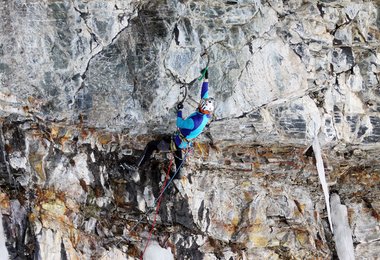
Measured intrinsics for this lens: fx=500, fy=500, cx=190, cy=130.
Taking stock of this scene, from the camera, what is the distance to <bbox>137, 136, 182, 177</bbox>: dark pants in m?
10.8

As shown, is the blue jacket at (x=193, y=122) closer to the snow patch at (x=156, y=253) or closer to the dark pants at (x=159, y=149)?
the dark pants at (x=159, y=149)

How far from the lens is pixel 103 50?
430 inches

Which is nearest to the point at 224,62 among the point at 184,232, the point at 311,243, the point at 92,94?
the point at 92,94

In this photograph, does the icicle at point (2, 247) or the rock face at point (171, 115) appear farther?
the icicle at point (2, 247)

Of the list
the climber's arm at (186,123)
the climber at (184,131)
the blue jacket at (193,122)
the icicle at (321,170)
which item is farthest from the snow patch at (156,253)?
the icicle at (321,170)

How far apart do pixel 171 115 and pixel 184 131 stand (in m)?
1.22

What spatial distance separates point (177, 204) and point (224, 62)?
3363mm

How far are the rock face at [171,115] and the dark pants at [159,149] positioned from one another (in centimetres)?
35

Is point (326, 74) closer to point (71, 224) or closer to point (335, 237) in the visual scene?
point (335, 237)

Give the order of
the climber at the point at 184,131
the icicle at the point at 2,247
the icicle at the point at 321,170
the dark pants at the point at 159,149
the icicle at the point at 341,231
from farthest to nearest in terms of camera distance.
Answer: the icicle at the point at 341,231 < the icicle at the point at 321,170 < the icicle at the point at 2,247 < the dark pants at the point at 159,149 < the climber at the point at 184,131

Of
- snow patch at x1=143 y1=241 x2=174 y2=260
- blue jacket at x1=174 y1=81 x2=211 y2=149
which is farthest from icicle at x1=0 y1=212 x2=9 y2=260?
blue jacket at x1=174 y1=81 x2=211 y2=149

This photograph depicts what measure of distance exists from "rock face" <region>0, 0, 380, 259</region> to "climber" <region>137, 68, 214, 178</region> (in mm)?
418

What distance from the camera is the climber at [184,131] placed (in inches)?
388

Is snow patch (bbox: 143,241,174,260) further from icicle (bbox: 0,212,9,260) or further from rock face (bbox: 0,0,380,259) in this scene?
icicle (bbox: 0,212,9,260)
